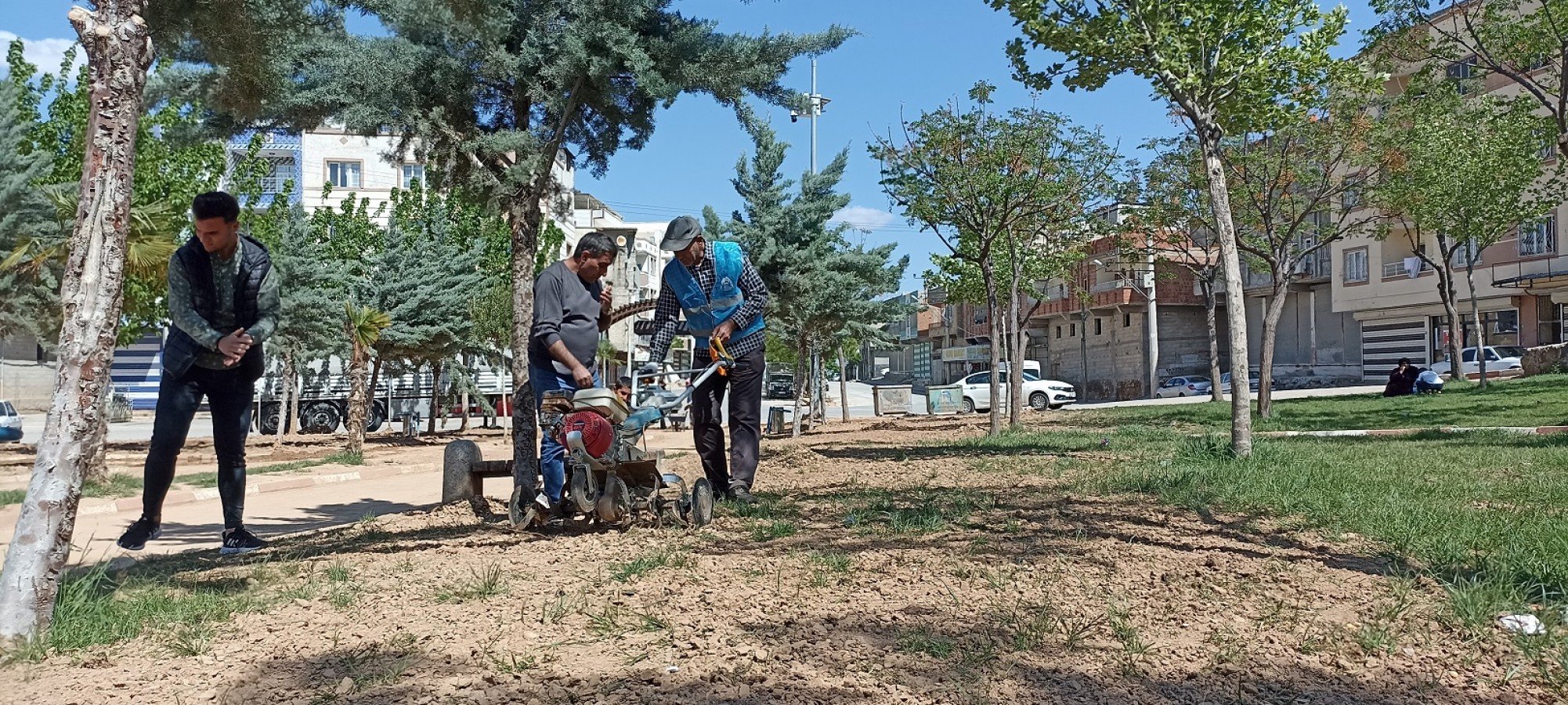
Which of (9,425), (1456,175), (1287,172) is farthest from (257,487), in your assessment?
(1456,175)

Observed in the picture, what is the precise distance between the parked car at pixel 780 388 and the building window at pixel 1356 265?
85.6 feet

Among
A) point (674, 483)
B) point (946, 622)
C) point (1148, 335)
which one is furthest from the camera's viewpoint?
point (1148, 335)

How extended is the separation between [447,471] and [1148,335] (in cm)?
5078

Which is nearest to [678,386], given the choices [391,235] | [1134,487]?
[1134,487]

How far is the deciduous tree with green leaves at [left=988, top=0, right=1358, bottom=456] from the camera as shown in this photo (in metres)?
8.48

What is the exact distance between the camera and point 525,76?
6.70m

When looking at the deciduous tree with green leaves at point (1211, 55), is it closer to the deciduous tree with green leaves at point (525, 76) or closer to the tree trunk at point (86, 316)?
the deciduous tree with green leaves at point (525, 76)

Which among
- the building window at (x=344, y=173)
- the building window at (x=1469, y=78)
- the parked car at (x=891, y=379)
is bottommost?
the parked car at (x=891, y=379)

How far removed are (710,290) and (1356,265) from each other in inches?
1903

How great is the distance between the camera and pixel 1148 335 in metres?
53.1

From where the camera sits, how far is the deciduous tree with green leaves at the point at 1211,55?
27.8 feet

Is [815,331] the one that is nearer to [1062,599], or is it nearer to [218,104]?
[218,104]

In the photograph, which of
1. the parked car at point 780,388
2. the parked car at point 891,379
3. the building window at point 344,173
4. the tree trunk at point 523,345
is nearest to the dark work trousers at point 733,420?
the tree trunk at point 523,345

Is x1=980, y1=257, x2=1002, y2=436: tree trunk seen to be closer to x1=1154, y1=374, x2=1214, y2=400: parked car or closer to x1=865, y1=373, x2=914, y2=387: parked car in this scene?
x1=1154, y1=374, x2=1214, y2=400: parked car
